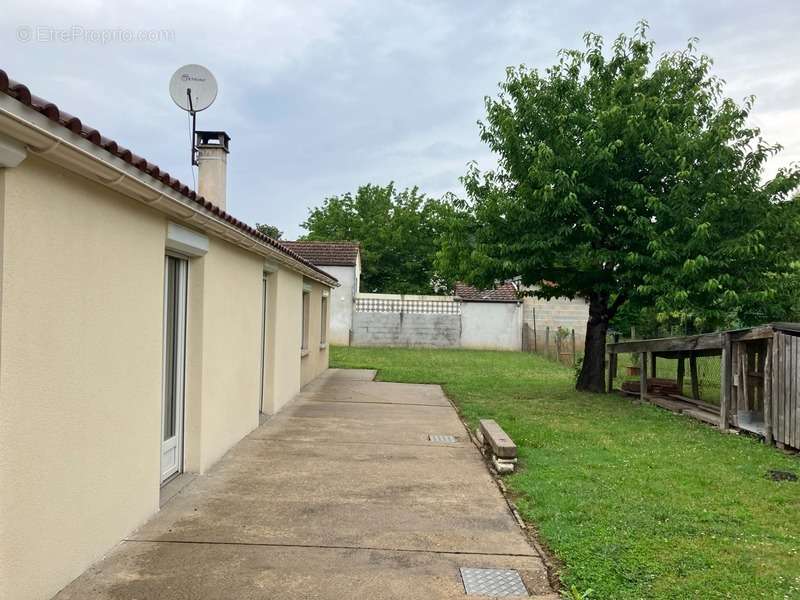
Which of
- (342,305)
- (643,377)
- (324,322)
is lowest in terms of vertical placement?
(643,377)

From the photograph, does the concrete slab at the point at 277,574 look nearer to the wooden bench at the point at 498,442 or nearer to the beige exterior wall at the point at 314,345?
the wooden bench at the point at 498,442

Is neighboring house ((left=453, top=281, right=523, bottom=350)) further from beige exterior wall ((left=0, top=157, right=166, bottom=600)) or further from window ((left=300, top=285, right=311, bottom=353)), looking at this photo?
beige exterior wall ((left=0, top=157, right=166, bottom=600))

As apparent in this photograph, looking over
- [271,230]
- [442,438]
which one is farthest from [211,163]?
[271,230]

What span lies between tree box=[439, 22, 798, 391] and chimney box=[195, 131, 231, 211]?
4689 mm

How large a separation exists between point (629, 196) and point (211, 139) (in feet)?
23.2

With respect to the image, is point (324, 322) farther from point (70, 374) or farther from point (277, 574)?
point (70, 374)

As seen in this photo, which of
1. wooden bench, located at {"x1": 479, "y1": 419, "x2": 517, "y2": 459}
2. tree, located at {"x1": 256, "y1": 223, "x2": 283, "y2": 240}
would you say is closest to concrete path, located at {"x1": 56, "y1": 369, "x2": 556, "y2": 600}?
wooden bench, located at {"x1": 479, "y1": 419, "x2": 517, "y2": 459}

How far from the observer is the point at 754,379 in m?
9.41

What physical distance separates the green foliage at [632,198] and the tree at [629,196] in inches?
0.9

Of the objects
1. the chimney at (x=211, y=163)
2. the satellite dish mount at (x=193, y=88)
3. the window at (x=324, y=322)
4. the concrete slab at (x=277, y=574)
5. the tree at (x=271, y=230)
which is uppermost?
the tree at (x=271, y=230)

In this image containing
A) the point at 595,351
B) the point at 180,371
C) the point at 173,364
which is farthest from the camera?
the point at 595,351

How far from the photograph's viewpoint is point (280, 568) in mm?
4113

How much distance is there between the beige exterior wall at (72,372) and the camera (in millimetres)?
3182

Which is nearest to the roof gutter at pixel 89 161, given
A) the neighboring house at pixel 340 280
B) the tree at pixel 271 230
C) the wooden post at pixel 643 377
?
the wooden post at pixel 643 377
